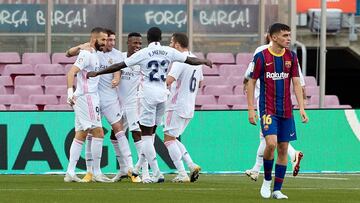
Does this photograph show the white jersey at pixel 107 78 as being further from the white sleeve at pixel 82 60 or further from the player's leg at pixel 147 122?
the player's leg at pixel 147 122

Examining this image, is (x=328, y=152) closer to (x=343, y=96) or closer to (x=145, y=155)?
(x=145, y=155)

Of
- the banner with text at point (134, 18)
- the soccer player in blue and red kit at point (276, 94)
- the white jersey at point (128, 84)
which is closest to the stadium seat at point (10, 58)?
the banner with text at point (134, 18)

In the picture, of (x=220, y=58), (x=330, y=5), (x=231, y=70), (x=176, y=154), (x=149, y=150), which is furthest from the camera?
(x=330, y=5)

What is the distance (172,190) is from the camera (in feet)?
57.0

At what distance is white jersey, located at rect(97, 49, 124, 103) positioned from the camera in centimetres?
2022

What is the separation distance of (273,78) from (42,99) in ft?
39.5

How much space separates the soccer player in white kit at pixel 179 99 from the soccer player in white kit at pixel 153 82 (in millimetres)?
738

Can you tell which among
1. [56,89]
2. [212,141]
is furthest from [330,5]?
[212,141]

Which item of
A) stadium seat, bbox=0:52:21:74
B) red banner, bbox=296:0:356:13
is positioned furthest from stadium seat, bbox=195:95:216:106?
red banner, bbox=296:0:356:13

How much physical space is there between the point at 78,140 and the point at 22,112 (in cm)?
386

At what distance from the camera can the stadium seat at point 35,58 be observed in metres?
28.6

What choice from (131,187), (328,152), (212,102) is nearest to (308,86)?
(212,102)

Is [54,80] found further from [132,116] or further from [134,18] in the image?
[132,116]

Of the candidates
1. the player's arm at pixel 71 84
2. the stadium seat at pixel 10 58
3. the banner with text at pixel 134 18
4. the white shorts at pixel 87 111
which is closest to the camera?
the player's arm at pixel 71 84
